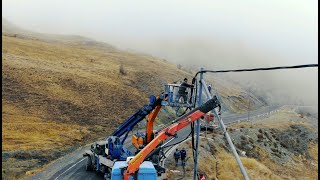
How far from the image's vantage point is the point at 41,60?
7062 cm

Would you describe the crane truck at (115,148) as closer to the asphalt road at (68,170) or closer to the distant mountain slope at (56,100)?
the asphalt road at (68,170)

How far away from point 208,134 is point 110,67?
3951 cm

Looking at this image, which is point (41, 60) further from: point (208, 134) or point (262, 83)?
point (262, 83)

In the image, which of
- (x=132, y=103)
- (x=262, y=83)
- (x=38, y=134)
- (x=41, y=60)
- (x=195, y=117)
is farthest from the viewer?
(x=262, y=83)

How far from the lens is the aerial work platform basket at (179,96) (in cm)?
2188

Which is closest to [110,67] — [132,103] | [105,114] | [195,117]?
[132,103]

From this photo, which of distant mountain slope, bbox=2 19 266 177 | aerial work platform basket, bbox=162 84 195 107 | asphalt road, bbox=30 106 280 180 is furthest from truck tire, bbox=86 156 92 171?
aerial work platform basket, bbox=162 84 195 107

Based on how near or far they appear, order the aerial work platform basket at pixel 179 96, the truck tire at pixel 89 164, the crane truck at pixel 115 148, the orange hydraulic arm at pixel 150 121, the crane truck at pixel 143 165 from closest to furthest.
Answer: the crane truck at pixel 143 165 < the aerial work platform basket at pixel 179 96 < the crane truck at pixel 115 148 < the orange hydraulic arm at pixel 150 121 < the truck tire at pixel 89 164

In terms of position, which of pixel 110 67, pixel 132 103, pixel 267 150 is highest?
pixel 110 67

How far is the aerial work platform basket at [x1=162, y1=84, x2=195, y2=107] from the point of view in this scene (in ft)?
71.8

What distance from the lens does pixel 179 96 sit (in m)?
22.1

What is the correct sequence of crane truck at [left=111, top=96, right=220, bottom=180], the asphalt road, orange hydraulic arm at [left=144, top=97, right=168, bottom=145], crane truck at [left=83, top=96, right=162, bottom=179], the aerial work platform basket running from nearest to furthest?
crane truck at [left=111, top=96, right=220, bottom=180] < the aerial work platform basket < crane truck at [left=83, top=96, right=162, bottom=179] < orange hydraulic arm at [left=144, top=97, right=168, bottom=145] < the asphalt road

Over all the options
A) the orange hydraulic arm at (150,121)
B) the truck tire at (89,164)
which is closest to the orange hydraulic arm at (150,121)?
the orange hydraulic arm at (150,121)

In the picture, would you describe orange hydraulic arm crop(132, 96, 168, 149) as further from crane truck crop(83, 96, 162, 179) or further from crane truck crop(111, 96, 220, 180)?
crane truck crop(111, 96, 220, 180)
